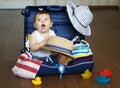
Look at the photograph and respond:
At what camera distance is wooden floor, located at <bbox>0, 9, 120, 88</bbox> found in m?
1.75

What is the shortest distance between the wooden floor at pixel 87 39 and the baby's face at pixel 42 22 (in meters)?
0.32

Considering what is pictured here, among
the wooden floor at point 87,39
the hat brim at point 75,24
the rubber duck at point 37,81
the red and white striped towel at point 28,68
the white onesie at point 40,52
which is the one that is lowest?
the wooden floor at point 87,39

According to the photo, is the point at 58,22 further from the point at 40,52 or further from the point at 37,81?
the point at 37,81

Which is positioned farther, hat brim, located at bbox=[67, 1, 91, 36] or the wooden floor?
hat brim, located at bbox=[67, 1, 91, 36]

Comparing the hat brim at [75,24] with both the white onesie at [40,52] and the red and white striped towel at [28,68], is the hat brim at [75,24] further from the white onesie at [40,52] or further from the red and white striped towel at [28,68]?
the red and white striped towel at [28,68]

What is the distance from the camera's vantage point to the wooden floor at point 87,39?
175 cm

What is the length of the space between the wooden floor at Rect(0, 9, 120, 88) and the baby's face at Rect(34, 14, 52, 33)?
0.32 metres

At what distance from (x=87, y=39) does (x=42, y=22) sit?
106cm

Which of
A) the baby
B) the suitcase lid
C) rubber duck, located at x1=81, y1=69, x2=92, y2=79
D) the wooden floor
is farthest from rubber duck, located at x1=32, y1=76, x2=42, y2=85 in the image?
the suitcase lid

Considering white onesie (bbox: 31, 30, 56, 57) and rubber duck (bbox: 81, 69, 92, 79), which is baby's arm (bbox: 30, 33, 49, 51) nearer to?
white onesie (bbox: 31, 30, 56, 57)

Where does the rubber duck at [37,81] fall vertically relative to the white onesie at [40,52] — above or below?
below

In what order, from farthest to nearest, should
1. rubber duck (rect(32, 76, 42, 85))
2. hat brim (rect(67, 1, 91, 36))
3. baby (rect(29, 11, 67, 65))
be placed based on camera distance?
1. hat brim (rect(67, 1, 91, 36))
2. baby (rect(29, 11, 67, 65))
3. rubber duck (rect(32, 76, 42, 85))

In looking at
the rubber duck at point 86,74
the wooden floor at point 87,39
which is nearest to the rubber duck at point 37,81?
the wooden floor at point 87,39

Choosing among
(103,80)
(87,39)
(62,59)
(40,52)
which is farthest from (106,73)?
(87,39)
